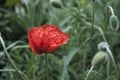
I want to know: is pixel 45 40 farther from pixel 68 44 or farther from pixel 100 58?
pixel 68 44

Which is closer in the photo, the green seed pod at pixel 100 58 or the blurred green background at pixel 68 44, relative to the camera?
the green seed pod at pixel 100 58

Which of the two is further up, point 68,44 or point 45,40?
point 45,40

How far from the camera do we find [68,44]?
146cm

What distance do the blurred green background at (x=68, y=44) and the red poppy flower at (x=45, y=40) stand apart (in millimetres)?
137

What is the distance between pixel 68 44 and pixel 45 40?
0.44 metres

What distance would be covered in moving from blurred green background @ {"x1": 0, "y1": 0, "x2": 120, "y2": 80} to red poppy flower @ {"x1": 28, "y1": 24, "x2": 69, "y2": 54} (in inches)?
5.4

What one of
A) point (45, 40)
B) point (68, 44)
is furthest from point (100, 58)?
point (68, 44)

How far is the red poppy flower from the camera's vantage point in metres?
1.02

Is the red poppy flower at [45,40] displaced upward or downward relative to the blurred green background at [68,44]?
upward

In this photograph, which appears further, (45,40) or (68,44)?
(68,44)

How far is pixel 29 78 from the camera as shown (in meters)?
1.12

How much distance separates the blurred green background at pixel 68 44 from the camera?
130cm

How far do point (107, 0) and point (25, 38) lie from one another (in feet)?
1.70

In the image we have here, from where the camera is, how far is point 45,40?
103 centimetres
